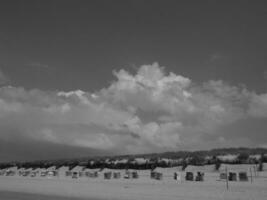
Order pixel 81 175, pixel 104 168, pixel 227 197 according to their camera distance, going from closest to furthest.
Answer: pixel 227 197 → pixel 81 175 → pixel 104 168

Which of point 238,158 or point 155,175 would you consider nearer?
point 155,175

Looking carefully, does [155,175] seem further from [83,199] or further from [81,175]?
[83,199]

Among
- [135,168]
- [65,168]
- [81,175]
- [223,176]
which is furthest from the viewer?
[65,168]

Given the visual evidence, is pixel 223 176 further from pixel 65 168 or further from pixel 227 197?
pixel 65 168

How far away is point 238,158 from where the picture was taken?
192 ft

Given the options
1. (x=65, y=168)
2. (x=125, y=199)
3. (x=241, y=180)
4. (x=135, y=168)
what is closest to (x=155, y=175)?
(x=241, y=180)

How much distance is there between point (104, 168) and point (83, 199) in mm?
46093

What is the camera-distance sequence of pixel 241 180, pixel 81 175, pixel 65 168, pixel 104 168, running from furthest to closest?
pixel 65 168, pixel 104 168, pixel 81 175, pixel 241 180

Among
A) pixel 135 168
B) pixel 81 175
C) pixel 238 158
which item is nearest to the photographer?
pixel 81 175

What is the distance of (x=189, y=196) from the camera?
23656mm

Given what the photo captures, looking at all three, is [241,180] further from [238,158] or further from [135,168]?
[135,168]

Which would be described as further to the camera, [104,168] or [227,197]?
[104,168]

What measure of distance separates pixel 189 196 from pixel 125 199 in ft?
13.0

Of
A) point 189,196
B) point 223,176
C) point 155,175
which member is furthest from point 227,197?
point 155,175
